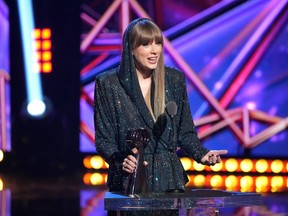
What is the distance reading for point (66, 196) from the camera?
687 cm

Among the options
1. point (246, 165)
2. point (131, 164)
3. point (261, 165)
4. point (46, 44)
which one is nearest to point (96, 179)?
point (246, 165)

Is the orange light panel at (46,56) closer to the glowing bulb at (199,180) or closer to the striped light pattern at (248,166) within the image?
the striped light pattern at (248,166)

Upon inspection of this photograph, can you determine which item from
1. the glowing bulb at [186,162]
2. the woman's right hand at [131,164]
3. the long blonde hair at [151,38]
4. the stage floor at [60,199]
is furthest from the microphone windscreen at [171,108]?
the glowing bulb at [186,162]

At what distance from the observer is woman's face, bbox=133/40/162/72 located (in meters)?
2.78

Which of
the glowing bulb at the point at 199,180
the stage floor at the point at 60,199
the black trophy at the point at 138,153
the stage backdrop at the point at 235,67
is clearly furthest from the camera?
the stage backdrop at the point at 235,67

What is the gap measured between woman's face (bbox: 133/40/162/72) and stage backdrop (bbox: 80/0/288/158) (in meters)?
6.25

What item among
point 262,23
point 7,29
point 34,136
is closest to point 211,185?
point 262,23

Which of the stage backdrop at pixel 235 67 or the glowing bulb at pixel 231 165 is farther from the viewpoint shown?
the glowing bulb at pixel 231 165

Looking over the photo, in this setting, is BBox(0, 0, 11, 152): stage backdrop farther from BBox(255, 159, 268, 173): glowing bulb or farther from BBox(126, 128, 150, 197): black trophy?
BBox(126, 128, 150, 197): black trophy

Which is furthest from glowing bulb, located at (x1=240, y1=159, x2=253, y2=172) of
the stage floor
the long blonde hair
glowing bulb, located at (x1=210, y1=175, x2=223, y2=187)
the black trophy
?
the black trophy

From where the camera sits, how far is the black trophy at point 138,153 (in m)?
2.54

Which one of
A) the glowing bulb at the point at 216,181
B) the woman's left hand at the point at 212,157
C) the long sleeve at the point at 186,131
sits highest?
the glowing bulb at the point at 216,181

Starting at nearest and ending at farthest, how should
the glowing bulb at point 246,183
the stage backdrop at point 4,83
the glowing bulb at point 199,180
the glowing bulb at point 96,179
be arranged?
the glowing bulb at point 246,183, the glowing bulb at point 199,180, the glowing bulb at point 96,179, the stage backdrop at point 4,83

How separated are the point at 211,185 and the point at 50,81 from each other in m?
2.90
